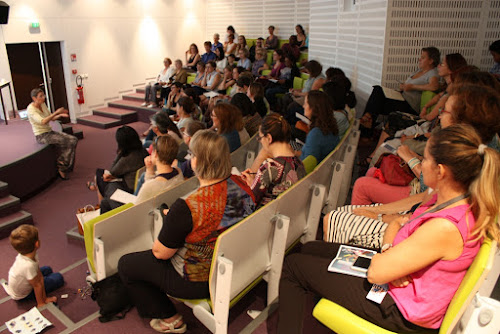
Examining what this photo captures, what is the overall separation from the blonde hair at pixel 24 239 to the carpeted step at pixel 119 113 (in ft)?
23.3

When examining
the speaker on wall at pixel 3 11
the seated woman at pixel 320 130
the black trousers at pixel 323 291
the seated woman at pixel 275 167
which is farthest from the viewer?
the speaker on wall at pixel 3 11

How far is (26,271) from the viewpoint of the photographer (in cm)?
308

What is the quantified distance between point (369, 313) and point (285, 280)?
0.50 meters

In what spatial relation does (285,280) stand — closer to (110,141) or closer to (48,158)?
(48,158)

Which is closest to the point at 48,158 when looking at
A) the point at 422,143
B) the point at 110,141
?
the point at 110,141

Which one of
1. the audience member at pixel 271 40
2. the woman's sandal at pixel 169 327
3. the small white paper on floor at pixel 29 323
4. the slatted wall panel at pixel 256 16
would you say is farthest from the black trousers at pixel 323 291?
the slatted wall panel at pixel 256 16

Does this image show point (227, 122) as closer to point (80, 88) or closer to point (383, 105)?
point (383, 105)

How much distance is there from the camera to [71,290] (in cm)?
339

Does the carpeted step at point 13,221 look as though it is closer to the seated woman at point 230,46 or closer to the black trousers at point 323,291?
the black trousers at point 323,291

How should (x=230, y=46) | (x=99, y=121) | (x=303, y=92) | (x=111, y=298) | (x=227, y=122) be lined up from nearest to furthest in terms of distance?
1. (x=111, y=298)
2. (x=227, y=122)
3. (x=303, y=92)
4. (x=99, y=121)
5. (x=230, y=46)

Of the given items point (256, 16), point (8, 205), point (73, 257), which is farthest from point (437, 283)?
point (256, 16)

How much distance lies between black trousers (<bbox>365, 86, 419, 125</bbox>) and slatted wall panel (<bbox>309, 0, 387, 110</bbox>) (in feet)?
1.65

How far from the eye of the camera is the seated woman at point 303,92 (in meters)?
6.46

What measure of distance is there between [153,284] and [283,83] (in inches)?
264
